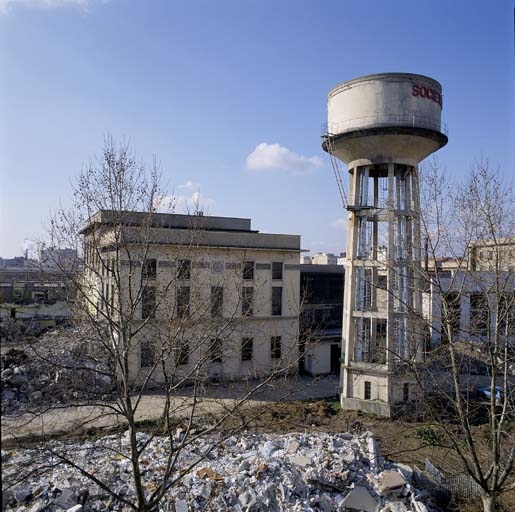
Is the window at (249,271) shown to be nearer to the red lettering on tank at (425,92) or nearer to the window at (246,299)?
the window at (246,299)

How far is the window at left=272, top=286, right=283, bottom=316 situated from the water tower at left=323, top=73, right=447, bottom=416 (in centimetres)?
477

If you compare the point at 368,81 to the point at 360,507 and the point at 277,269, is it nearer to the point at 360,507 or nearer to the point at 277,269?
the point at 277,269

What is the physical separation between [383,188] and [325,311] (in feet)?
30.5

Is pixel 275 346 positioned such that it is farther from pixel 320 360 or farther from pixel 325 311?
pixel 325 311

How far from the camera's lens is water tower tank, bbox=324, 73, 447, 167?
1609 cm

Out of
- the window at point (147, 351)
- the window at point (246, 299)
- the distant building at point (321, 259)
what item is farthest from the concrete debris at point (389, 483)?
the distant building at point (321, 259)

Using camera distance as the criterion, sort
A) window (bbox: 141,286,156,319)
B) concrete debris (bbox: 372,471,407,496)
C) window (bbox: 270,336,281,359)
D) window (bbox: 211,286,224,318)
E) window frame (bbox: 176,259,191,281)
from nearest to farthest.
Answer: window (bbox: 141,286,156,319) → window frame (bbox: 176,259,191,281) → concrete debris (bbox: 372,471,407,496) → window (bbox: 211,286,224,318) → window (bbox: 270,336,281,359)

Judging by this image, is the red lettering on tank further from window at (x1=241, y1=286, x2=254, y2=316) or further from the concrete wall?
the concrete wall

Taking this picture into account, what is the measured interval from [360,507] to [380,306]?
867 cm

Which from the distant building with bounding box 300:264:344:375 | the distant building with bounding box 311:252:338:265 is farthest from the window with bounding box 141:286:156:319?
the distant building with bounding box 311:252:338:265

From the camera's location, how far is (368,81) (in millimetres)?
16422

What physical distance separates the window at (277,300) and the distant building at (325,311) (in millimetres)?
1413

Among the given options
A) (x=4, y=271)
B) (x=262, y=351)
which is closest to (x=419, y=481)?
(x=4, y=271)

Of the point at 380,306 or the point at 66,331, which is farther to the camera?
the point at 380,306
